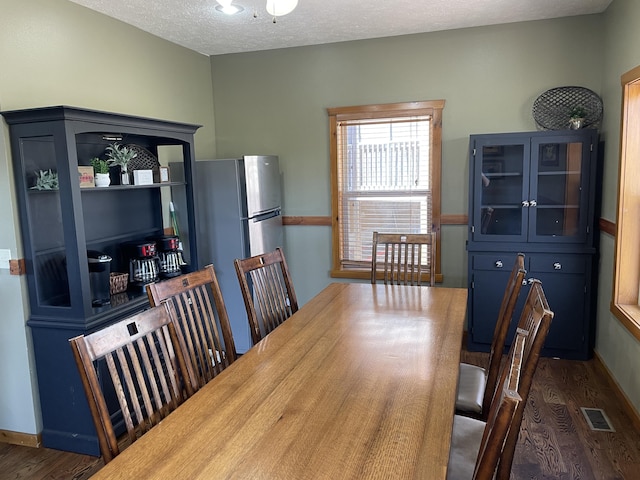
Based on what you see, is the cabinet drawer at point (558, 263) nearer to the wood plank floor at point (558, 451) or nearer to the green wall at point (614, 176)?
the green wall at point (614, 176)

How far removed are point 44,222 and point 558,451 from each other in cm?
305

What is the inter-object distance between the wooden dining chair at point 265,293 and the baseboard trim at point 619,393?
2.00m

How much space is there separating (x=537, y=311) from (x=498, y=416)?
1.70 feet

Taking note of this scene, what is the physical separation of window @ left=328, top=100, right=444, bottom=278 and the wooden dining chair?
5.83 feet

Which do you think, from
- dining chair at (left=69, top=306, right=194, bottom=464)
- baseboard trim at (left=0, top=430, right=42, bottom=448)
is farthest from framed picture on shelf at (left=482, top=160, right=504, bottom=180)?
baseboard trim at (left=0, top=430, right=42, bottom=448)

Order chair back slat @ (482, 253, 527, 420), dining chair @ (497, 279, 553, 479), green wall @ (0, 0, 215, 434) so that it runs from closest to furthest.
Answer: dining chair @ (497, 279, 553, 479)
chair back slat @ (482, 253, 527, 420)
green wall @ (0, 0, 215, 434)

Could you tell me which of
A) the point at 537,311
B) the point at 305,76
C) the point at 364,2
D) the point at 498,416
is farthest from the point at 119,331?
the point at 305,76

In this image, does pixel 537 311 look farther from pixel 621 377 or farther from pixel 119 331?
pixel 621 377

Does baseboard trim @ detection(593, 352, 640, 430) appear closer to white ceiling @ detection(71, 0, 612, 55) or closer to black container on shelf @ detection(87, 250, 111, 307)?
white ceiling @ detection(71, 0, 612, 55)

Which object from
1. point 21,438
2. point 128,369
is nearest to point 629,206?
point 128,369

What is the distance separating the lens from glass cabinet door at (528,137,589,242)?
138 inches

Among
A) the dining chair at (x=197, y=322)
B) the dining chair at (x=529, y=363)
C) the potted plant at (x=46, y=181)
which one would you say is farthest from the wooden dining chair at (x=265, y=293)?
the dining chair at (x=529, y=363)

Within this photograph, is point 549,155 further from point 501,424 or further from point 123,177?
point 501,424

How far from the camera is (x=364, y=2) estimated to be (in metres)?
3.16
